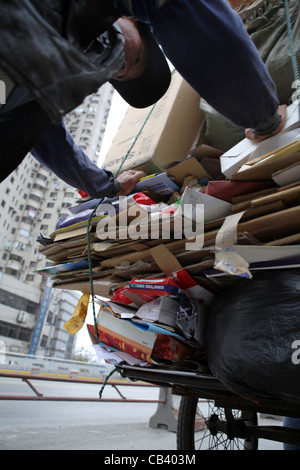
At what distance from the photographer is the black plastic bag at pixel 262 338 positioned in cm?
Answer: 70

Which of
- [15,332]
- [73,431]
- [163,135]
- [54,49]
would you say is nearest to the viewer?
[54,49]

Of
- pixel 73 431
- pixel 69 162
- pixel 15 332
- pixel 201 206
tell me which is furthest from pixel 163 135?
pixel 15 332

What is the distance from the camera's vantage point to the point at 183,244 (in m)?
0.99

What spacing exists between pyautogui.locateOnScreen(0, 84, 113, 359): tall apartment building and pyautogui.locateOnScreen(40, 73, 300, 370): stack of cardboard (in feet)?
54.5

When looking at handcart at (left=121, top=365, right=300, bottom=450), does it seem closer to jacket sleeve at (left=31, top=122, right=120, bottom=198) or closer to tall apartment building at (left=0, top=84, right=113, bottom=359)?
jacket sleeve at (left=31, top=122, right=120, bottom=198)

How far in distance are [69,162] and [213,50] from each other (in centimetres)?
60

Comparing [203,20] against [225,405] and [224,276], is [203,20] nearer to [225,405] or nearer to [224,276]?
[224,276]

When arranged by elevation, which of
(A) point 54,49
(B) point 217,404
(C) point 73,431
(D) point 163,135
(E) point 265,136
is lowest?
(C) point 73,431

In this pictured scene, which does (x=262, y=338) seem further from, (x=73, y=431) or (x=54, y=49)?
(x=73, y=431)

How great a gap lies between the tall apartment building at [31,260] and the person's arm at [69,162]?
659 inches

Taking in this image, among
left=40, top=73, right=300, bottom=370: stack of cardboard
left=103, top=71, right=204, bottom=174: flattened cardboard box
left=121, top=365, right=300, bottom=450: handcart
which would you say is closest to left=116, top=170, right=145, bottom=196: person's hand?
left=40, top=73, right=300, bottom=370: stack of cardboard

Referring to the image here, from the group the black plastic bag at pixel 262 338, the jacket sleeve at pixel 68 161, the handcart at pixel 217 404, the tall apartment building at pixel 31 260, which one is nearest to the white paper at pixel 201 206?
the black plastic bag at pixel 262 338

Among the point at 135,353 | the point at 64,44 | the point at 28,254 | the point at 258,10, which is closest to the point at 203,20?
the point at 64,44

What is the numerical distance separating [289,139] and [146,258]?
0.63 meters
